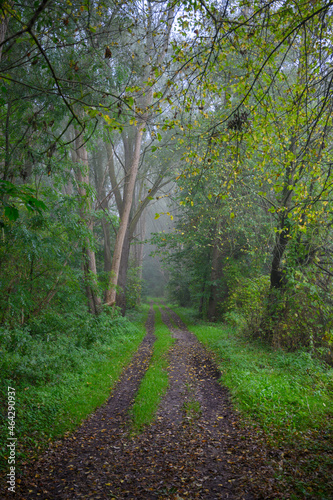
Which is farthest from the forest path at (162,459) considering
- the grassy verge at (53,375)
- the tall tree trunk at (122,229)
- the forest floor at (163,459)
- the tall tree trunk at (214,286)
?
the tall tree trunk at (214,286)

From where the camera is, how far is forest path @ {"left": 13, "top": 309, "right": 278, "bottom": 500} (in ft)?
12.5

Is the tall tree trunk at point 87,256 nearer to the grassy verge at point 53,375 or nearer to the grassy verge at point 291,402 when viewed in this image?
the grassy verge at point 53,375

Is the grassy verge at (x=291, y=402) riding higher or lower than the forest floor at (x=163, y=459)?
higher

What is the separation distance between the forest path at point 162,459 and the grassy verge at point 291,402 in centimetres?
→ 34

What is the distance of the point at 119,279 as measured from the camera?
15977 millimetres

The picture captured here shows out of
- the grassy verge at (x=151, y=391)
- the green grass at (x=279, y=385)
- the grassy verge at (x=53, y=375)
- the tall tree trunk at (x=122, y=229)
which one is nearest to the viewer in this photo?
Answer: the grassy verge at (x=53, y=375)

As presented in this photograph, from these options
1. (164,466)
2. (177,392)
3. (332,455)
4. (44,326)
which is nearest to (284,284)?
(177,392)

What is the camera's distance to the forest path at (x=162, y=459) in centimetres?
380

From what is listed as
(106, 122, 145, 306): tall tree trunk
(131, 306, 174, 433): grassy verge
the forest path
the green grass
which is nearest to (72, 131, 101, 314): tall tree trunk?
(106, 122, 145, 306): tall tree trunk

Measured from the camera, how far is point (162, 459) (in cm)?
448

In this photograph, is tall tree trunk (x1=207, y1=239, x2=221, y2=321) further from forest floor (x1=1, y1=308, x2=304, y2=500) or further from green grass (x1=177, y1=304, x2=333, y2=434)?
forest floor (x1=1, y1=308, x2=304, y2=500)

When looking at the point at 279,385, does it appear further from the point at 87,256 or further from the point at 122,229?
the point at 122,229

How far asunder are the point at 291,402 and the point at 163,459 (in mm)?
2670

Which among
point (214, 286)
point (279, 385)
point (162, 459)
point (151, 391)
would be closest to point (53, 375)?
point (151, 391)
